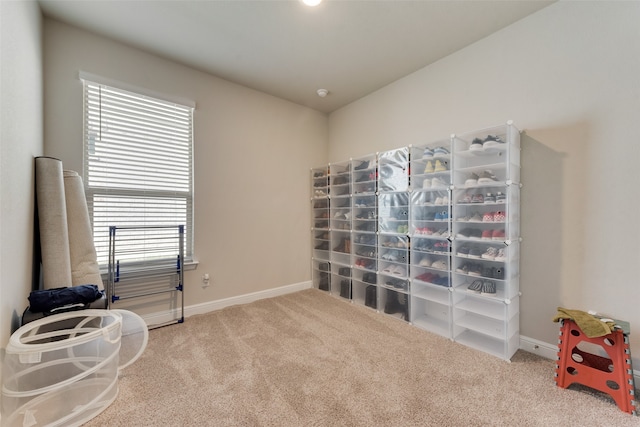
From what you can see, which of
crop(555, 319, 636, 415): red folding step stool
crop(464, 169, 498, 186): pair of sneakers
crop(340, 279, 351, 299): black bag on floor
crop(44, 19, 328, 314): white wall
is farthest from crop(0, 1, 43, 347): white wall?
crop(555, 319, 636, 415): red folding step stool

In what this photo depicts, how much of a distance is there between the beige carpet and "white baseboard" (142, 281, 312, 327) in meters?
0.18

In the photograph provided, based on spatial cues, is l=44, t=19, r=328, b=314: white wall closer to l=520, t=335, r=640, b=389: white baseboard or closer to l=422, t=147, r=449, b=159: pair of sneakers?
l=422, t=147, r=449, b=159: pair of sneakers

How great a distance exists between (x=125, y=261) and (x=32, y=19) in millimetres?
1912

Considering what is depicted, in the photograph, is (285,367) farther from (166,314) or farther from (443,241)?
(443,241)

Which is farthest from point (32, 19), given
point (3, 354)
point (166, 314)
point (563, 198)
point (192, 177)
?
point (563, 198)

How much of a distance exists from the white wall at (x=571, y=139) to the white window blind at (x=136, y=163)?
2921mm

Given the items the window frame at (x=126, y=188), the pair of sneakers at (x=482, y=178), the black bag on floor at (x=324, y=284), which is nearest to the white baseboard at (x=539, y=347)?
the pair of sneakers at (x=482, y=178)

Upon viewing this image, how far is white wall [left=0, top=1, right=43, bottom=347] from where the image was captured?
1312 millimetres

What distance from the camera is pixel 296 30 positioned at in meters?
2.25

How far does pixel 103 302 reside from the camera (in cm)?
176

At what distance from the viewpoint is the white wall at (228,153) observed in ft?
7.22

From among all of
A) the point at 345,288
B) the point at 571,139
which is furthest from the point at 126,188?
the point at 571,139

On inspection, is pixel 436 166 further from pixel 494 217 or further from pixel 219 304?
pixel 219 304

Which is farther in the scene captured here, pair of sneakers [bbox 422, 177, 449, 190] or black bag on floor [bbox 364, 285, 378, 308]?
black bag on floor [bbox 364, 285, 378, 308]
